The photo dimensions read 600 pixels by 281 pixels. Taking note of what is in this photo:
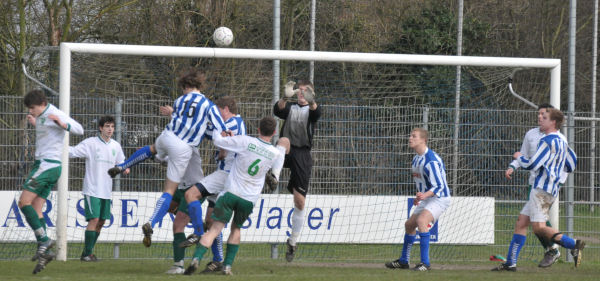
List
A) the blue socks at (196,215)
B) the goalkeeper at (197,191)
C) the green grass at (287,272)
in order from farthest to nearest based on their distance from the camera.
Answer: the goalkeeper at (197,191), the blue socks at (196,215), the green grass at (287,272)

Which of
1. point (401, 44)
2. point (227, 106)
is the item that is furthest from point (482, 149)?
point (401, 44)

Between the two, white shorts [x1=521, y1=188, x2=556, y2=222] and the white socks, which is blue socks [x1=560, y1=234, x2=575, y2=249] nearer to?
white shorts [x1=521, y1=188, x2=556, y2=222]

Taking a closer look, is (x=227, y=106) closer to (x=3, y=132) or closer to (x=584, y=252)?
(x=3, y=132)

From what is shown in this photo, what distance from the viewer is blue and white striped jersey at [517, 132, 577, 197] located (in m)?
10.0

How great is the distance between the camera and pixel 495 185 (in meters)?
12.7

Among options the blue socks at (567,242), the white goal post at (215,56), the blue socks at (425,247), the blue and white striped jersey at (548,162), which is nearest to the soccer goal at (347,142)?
the white goal post at (215,56)

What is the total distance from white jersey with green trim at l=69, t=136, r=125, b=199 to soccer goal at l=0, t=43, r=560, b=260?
79 centimetres

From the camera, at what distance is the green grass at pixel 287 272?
8859 millimetres

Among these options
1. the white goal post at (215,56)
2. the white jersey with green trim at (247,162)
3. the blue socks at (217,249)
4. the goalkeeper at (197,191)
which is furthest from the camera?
the white goal post at (215,56)

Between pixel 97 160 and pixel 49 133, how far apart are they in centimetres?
165

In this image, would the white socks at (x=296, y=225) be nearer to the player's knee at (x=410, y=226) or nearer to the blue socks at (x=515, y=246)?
the player's knee at (x=410, y=226)

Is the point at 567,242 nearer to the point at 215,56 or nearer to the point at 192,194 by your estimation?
the point at 192,194

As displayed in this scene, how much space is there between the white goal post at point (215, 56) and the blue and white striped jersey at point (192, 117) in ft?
6.69

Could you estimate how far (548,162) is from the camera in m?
10.0
